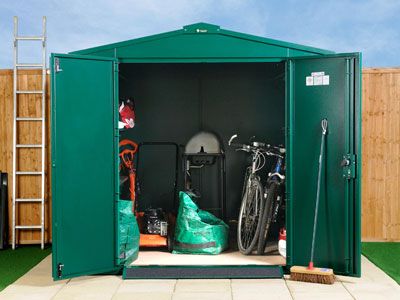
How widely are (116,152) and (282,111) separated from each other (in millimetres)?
2818

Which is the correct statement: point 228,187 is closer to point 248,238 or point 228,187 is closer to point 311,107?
point 248,238

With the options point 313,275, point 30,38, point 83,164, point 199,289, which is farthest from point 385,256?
point 30,38

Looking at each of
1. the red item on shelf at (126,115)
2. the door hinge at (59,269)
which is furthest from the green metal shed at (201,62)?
the red item on shelf at (126,115)

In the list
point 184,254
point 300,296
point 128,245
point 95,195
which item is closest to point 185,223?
point 184,254

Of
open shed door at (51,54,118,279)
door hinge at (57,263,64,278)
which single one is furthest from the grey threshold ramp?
door hinge at (57,263,64,278)

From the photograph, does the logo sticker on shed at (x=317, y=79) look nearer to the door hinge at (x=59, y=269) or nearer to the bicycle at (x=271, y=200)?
the bicycle at (x=271, y=200)

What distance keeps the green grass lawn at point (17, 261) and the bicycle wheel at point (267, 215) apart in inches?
96.7

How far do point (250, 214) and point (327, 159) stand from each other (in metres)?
1.43

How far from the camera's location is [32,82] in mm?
7512

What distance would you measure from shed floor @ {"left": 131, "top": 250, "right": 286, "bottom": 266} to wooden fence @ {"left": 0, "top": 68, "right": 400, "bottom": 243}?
1881 millimetres

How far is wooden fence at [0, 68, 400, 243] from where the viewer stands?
24.7 ft

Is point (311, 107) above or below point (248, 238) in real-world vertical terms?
above

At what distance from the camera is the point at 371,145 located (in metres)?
7.57

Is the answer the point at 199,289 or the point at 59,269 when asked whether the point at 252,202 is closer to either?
the point at 199,289
